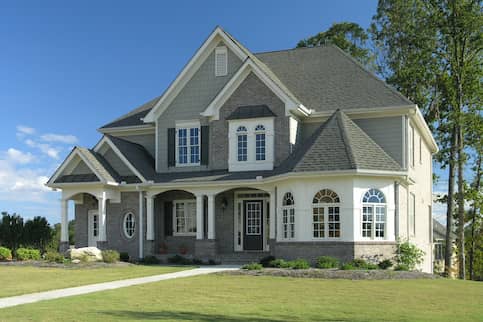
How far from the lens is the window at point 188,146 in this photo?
97.6 ft

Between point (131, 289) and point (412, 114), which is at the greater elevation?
point (412, 114)

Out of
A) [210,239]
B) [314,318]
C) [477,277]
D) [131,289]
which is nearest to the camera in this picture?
[314,318]

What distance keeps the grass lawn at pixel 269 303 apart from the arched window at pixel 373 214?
5004 millimetres

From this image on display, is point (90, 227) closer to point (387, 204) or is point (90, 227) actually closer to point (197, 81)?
point (197, 81)

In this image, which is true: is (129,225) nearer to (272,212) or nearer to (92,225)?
(92,225)

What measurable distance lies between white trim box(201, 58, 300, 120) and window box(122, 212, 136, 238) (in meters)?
6.30

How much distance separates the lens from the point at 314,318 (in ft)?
36.0

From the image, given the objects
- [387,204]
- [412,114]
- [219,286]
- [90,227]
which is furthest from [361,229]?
[90,227]

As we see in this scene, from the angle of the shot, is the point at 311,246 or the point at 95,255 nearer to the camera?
the point at 311,246

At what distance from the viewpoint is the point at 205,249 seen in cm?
2730

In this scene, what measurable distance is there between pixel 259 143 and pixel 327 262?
25.2ft

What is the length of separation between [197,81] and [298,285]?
1565 centimetres

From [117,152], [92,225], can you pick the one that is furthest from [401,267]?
[92,225]

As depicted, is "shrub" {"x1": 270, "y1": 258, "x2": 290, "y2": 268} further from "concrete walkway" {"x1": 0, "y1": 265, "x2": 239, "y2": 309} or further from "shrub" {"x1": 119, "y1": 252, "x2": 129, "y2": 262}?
"shrub" {"x1": 119, "y1": 252, "x2": 129, "y2": 262}
